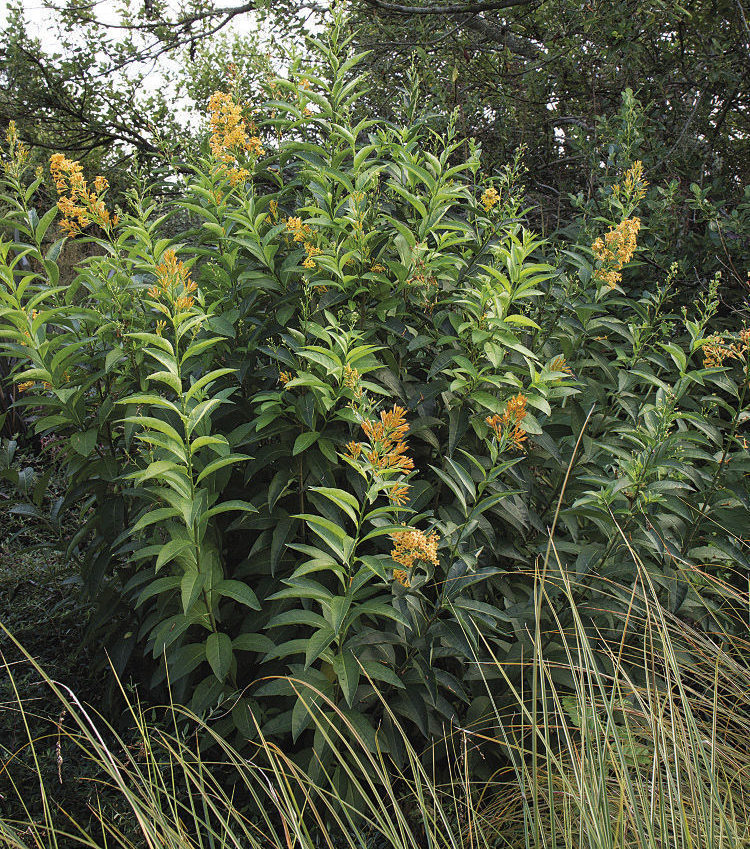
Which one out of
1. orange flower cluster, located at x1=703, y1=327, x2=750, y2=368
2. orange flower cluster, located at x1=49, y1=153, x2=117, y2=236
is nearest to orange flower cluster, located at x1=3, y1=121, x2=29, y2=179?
orange flower cluster, located at x1=49, y1=153, x2=117, y2=236

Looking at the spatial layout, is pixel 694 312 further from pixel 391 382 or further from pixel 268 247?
pixel 268 247

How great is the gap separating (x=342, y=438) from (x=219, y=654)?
71 centimetres

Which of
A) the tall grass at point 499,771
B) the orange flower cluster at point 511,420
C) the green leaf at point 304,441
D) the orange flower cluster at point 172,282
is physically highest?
the orange flower cluster at point 172,282

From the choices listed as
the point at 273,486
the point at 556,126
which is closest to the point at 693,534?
the point at 273,486

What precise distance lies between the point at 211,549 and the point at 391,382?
2.47 ft

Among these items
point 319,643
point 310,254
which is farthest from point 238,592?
point 310,254

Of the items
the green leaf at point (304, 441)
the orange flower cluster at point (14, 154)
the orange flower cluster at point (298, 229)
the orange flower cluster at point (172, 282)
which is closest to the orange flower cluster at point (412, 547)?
the green leaf at point (304, 441)

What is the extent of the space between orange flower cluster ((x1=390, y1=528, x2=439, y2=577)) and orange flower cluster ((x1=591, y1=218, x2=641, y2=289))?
3.99ft

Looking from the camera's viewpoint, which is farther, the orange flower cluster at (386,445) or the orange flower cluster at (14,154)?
the orange flower cluster at (14,154)

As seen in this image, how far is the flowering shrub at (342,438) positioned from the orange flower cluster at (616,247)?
1 centimetres

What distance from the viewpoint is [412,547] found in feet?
5.69

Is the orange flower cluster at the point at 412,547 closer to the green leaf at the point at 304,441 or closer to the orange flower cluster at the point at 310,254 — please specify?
the green leaf at the point at 304,441

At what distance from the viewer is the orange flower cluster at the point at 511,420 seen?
1.94 meters

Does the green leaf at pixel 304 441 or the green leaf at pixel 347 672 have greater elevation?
the green leaf at pixel 304 441
